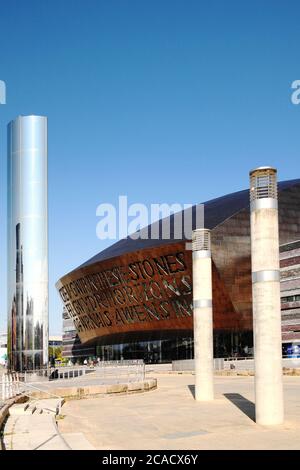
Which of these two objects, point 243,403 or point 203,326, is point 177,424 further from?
point 203,326

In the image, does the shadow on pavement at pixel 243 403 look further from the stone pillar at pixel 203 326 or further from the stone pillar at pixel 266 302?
the stone pillar at pixel 266 302

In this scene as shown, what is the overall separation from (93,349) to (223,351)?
1239 inches

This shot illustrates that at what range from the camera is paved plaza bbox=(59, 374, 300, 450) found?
1546 cm

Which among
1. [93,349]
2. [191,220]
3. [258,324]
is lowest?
[93,349]

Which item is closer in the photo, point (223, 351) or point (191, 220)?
point (223, 351)

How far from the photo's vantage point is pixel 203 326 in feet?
88.7

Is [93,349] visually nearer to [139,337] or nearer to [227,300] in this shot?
[139,337]

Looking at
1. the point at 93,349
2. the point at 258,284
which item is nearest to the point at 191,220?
the point at 93,349

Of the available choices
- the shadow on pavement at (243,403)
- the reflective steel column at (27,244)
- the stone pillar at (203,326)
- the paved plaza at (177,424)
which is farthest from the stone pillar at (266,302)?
the reflective steel column at (27,244)

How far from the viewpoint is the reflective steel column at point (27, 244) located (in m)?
39.0

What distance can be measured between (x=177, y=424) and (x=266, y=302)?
15.9 feet

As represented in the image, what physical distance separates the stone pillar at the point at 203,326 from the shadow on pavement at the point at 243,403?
1.35m
